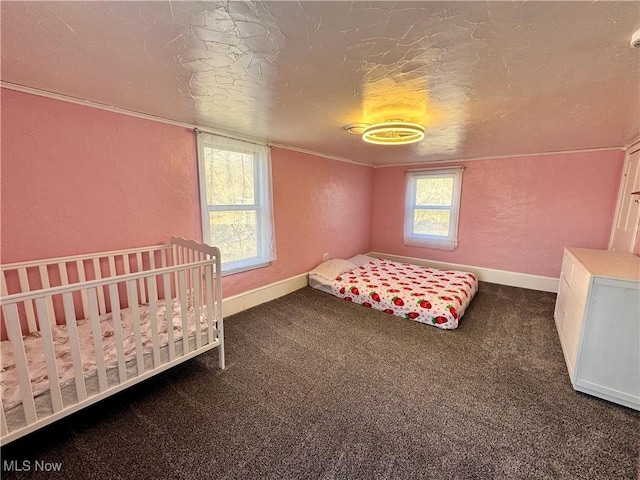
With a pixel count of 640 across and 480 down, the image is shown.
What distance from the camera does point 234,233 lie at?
112 inches

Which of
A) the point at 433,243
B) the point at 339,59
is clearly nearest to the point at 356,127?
the point at 339,59

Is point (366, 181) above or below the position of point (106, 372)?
above

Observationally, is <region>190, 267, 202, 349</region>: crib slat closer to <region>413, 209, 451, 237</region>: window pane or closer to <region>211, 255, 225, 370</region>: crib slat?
<region>211, 255, 225, 370</region>: crib slat

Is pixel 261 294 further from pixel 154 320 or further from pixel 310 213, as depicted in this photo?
pixel 154 320

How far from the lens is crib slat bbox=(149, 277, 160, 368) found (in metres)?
1.52

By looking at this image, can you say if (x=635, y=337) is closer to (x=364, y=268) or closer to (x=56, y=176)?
(x=364, y=268)

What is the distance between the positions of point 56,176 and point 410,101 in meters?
2.41

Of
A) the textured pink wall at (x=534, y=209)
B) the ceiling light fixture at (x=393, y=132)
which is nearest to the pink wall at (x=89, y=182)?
the ceiling light fixture at (x=393, y=132)

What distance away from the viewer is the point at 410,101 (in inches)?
67.1

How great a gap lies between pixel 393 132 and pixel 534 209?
2.73m

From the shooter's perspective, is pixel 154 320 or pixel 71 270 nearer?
pixel 154 320

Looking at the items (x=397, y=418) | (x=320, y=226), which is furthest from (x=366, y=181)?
(x=397, y=418)

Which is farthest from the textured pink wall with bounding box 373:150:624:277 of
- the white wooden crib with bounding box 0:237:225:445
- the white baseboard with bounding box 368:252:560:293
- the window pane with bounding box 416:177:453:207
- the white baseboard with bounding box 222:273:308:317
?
the white wooden crib with bounding box 0:237:225:445

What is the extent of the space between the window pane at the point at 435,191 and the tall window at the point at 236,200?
2717 millimetres
